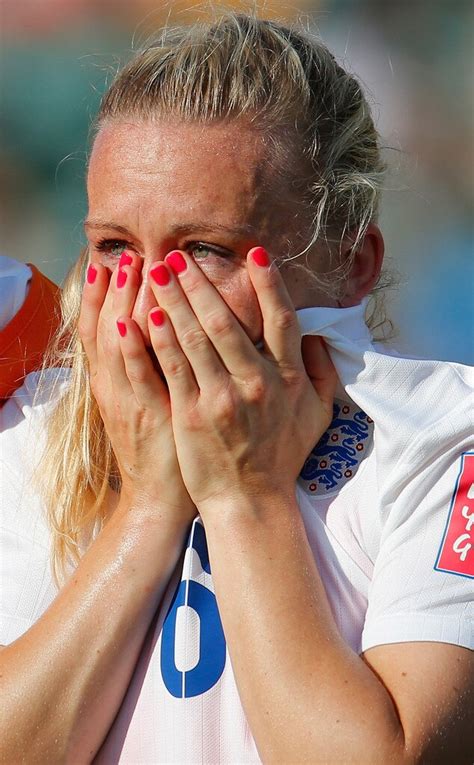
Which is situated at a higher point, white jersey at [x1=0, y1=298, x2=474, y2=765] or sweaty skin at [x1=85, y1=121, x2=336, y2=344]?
sweaty skin at [x1=85, y1=121, x2=336, y2=344]

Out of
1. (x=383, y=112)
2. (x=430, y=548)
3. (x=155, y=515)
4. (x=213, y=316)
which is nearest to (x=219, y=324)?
Result: (x=213, y=316)

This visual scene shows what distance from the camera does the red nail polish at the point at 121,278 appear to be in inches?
65.9

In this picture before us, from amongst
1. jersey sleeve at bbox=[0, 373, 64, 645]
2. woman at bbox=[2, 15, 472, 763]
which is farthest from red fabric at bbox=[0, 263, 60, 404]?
woman at bbox=[2, 15, 472, 763]

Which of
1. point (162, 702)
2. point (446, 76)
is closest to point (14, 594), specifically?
point (162, 702)

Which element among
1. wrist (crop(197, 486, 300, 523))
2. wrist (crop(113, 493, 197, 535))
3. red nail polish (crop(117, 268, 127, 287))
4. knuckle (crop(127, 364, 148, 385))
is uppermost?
red nail polish (crop(117, 268, 127, 287))

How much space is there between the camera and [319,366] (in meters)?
1.76

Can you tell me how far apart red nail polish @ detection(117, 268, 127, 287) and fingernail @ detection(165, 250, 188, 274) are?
0.08 m

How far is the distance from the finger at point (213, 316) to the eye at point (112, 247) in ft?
0.42

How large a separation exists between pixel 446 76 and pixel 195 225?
4.93m

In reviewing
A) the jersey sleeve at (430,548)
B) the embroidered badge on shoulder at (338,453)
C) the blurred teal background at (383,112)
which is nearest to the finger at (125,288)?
the embroidered badge on shoulder at (338,453)

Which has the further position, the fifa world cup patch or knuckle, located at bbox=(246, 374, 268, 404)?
knuckle, located at bbox=(246, 374, 268, 404)

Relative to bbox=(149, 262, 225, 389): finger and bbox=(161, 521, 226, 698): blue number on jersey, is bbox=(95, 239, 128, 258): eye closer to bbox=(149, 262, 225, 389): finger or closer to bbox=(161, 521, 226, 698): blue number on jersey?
bbox=(149, 262, 225, 389): finger

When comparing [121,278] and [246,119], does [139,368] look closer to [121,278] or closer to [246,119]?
[121,278]

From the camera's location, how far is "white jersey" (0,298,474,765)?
4.91 feet
